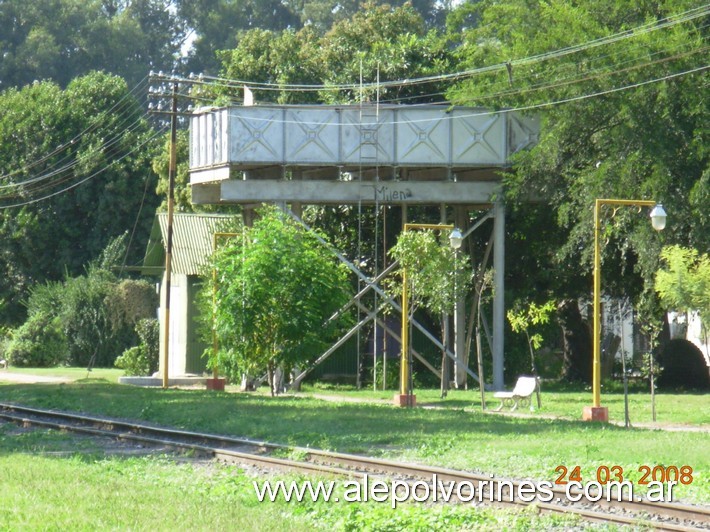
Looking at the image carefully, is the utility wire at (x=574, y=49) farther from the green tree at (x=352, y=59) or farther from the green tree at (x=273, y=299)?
the green tree at (x=273, y=299)

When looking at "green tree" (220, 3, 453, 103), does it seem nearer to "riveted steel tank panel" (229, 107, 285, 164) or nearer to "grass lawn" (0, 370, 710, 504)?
"riveted steel tank panel" (229, 107, 285, 164)

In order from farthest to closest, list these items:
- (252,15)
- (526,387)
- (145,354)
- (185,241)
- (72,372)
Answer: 1. (252,15)
2. (72,372)
3. (145,354)
4. (185,241)
5. (526,387)

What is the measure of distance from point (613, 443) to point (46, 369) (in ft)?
126

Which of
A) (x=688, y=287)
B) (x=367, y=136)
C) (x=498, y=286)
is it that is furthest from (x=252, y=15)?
(x=688, y=287)

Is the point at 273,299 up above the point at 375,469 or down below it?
above

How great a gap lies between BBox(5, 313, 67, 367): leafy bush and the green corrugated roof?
868 cm

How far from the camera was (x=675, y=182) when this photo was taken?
3014 cm

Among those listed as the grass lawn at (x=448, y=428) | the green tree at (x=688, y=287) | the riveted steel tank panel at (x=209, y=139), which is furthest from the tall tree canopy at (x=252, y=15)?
the green tree at (x=688, y=287)

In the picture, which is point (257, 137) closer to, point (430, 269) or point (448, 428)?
point (430, 269)

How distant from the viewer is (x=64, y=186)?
62.9 m

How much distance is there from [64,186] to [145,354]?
64.9 feet

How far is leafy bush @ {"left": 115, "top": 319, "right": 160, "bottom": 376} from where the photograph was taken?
4597cm

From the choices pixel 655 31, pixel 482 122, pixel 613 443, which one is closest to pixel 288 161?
pixel 482 122

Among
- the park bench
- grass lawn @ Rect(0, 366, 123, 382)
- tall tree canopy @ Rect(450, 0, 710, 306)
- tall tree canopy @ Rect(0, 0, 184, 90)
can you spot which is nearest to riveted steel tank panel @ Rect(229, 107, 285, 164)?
tall tree canopy @ Rect(450, 0, 710, 306)
